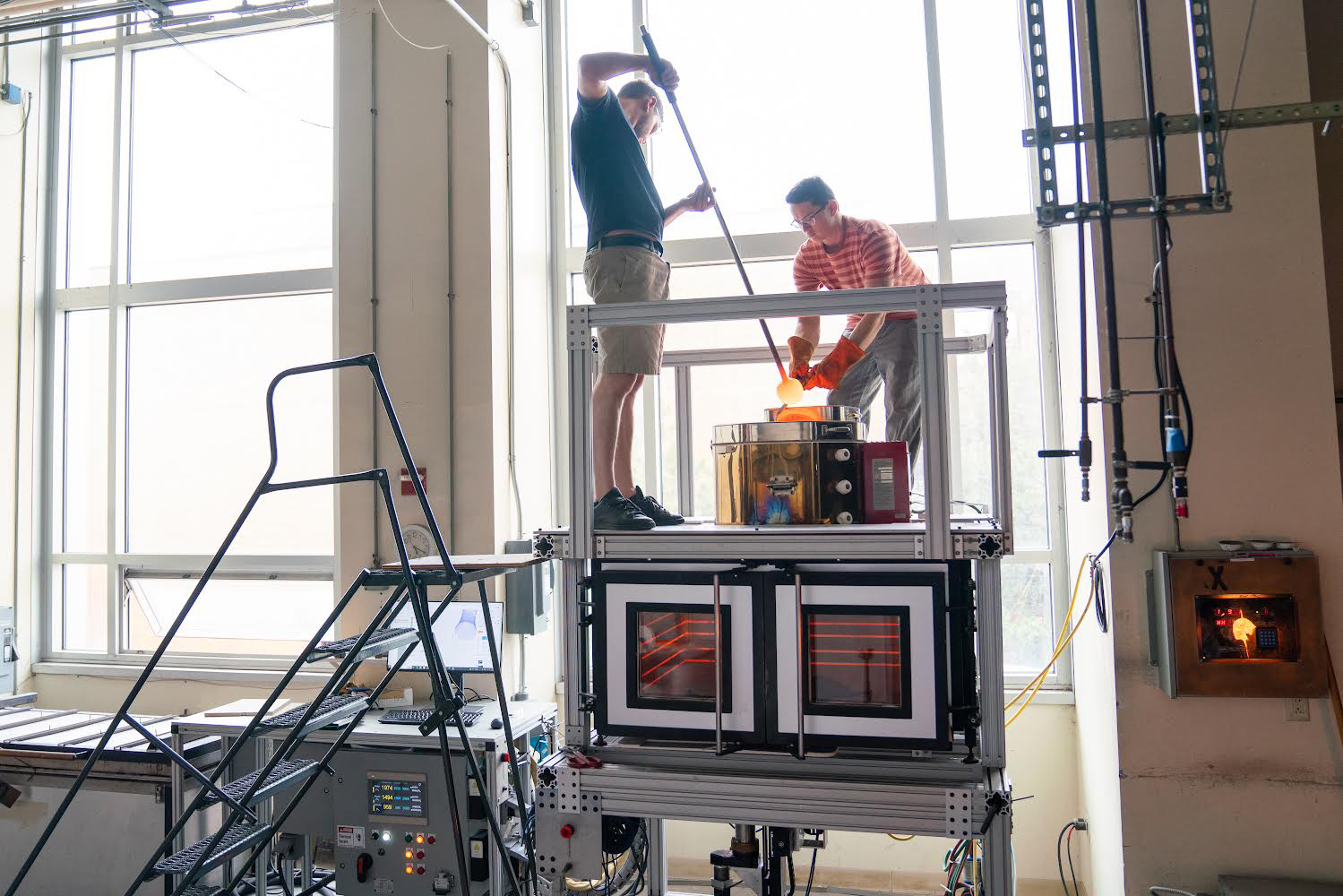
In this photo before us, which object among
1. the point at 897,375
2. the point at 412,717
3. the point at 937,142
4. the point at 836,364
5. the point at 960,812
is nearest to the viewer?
the point at 960,812

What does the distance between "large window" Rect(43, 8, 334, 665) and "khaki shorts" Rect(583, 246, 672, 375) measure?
2.31m

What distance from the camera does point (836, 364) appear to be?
2.52 meters

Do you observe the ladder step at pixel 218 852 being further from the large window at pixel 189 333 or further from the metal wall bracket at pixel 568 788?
the large window at pixel 189 333

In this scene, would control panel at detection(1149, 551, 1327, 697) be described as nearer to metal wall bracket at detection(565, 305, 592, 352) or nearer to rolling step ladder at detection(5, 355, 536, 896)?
metal wall bracket at detection(565, 305, 592, 352)

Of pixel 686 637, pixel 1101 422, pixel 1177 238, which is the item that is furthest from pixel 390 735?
pixel 1177 238

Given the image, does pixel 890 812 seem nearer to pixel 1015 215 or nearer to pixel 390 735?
pixel 390 735

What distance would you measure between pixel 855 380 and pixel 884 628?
138 cm

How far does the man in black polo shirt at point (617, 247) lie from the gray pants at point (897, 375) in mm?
935

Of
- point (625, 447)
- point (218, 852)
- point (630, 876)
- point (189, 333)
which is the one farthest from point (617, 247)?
point (189, 333)

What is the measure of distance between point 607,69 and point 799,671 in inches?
65.8

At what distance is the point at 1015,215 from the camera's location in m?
3.94

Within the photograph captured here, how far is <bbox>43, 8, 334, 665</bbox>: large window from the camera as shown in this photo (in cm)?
445

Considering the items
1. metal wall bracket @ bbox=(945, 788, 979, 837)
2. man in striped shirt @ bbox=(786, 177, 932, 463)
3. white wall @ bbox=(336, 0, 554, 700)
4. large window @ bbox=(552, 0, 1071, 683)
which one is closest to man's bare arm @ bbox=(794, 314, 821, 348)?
man in striped shirt @ bbox=(786, 177, 932, 463)

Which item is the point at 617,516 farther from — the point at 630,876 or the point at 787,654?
the point at 630,876
